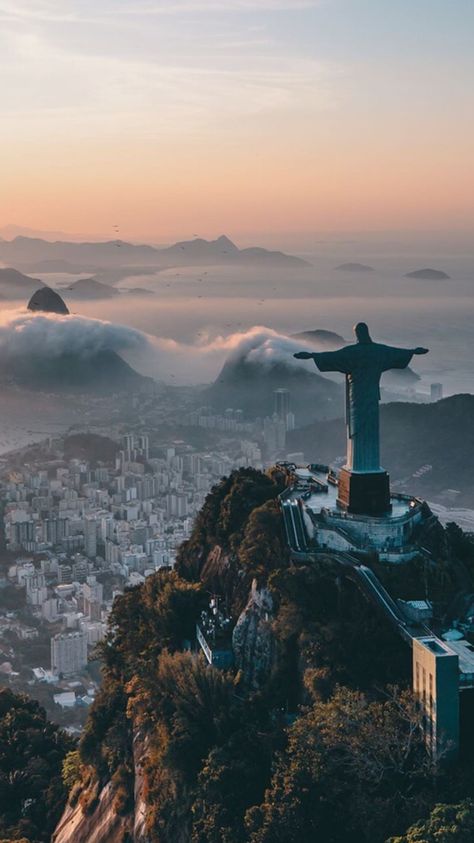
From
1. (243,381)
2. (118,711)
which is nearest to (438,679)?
(118,711)

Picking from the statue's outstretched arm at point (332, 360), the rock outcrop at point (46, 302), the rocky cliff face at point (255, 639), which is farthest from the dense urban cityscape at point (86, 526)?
the rock outcrop at point (46, 302)

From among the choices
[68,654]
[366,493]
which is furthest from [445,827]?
[68,654]

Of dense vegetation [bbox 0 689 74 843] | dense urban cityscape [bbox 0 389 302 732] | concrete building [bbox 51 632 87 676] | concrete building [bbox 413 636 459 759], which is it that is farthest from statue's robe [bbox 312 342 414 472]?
concrete building [bbox 51 632 87 676]

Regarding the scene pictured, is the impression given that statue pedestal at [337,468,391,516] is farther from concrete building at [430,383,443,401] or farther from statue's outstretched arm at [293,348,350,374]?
concrete building at [430,383,443,401]

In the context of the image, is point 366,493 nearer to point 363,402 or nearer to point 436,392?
point 363,402

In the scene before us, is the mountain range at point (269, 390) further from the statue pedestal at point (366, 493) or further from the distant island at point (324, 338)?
the statue pedestal at point (366, 493)

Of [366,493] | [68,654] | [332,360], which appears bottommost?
[68,654]

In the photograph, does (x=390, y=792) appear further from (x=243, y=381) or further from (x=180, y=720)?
(x=243, y=381)
